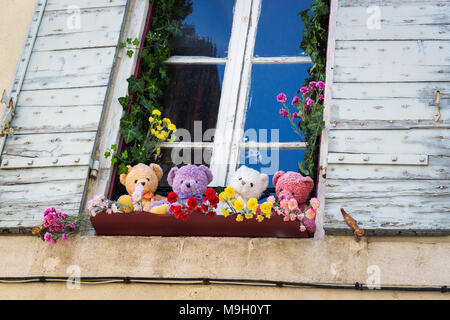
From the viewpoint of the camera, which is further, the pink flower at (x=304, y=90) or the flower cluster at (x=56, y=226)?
the pink flower at (x=304, y=90)

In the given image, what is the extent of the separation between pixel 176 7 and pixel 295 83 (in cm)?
98

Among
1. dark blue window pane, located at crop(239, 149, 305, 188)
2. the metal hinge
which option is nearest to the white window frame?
dark blue window pane, located at crop(239, 149, 305, 188)

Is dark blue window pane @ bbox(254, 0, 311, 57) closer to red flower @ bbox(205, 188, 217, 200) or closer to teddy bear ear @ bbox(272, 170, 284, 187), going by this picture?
teddy bear ear @ bbox(272, 170, 284, 187)

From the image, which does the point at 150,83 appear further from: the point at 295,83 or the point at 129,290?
the point at 129,290

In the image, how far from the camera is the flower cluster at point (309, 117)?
13.4 feet

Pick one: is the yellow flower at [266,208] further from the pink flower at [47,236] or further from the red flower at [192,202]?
the pink flower at [47,236]

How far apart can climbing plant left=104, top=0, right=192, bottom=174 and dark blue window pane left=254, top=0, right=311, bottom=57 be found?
524 mm

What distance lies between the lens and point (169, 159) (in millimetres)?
4438

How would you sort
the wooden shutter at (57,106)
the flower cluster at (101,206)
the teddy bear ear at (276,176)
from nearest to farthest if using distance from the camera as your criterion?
the flower cluster at (101,206) < the teddy bear ear at (276,176) < the wooden shutter at (57,106)

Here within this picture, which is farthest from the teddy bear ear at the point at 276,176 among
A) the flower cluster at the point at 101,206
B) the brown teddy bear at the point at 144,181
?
the flower cluster at the point at 101,206

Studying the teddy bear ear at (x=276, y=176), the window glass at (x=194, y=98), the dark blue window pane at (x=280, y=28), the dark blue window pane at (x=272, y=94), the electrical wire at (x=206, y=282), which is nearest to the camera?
the electrical wire at (x=206, y=282)

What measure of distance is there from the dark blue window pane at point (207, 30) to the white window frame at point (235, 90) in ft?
0.16

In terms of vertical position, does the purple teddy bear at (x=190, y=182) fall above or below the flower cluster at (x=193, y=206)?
above

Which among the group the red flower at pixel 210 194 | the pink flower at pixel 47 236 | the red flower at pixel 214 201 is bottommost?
the pink flower at pixel 47 236
